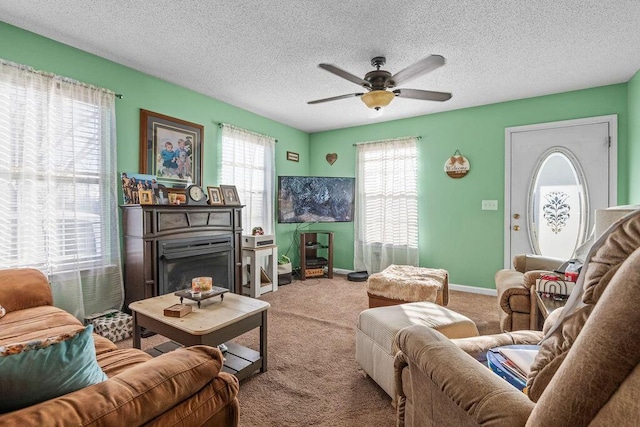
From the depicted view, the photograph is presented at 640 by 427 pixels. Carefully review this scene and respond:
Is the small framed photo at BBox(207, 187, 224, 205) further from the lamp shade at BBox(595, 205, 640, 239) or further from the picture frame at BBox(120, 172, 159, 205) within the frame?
the lamp shade at BBox(595, 205, 640, 239)

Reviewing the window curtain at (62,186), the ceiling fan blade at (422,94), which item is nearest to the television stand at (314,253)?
the window curtain at (62,186)

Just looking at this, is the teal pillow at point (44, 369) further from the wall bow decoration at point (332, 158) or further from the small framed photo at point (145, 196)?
the wall bow decoration at point (332, 158)

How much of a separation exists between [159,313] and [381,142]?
152 inches

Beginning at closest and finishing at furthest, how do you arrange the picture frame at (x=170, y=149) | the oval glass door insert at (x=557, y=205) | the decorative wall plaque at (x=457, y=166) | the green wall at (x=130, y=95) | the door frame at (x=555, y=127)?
the green wall at (x=130, y=95) → the picture frame at (x=170, y=149) → the door frame at (x=555, y=127) → the oval glass door insert at (x=557, y=205) → the decorative wall plaque at (x=457, y=166)

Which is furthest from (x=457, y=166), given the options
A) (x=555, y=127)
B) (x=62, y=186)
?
(x=62, y=186)

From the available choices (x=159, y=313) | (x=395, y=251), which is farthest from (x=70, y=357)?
(x=395, y=251)

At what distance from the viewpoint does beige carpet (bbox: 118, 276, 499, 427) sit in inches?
66.0

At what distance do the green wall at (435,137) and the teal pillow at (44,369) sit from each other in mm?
2542

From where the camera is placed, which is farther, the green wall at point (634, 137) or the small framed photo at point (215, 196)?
the small framed photo at point (215, 196)

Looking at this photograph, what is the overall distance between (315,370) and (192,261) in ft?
5.55

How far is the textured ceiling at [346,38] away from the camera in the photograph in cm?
207

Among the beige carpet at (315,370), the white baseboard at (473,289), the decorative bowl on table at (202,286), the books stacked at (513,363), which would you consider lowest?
the beige carpet at (315,370)

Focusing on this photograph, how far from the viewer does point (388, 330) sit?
70.5 inches

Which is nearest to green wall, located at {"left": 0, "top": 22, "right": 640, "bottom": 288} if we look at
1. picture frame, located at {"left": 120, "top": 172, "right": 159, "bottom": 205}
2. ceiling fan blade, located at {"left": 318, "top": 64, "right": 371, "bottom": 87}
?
picture frame, located at {"left": 120, "top": 172, "right": 159, "bottom": 205}
